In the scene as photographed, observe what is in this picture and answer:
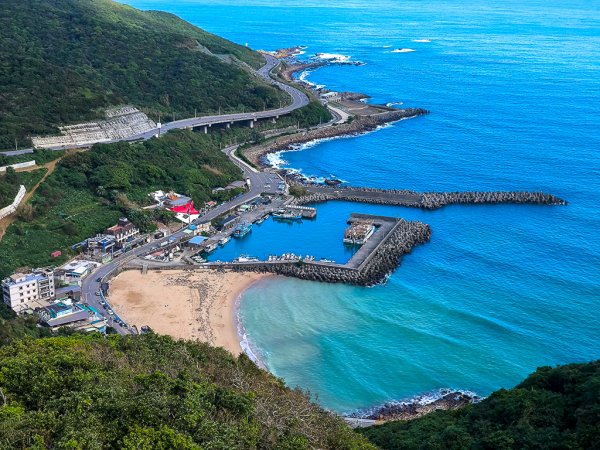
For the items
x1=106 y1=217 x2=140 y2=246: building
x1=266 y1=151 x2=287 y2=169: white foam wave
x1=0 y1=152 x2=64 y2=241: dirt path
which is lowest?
x1=106 y1=217 x2=140 y2=246: building

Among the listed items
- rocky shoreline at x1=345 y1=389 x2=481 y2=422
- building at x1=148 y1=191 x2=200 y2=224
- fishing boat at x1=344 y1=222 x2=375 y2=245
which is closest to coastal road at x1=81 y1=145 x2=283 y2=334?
building at x1=148 y1=191 x2=200 y2=224

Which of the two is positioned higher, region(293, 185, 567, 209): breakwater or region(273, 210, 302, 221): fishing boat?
region(293, 185, 567, 209): breakwater

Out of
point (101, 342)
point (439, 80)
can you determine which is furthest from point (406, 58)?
point (101, 342)

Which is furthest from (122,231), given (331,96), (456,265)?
(331,96)

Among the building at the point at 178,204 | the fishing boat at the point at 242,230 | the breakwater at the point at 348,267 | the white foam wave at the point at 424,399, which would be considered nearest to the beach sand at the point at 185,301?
the breakwater at the point at 348,267

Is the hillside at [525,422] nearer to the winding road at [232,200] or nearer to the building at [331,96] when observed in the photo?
the winding road at [232,200]

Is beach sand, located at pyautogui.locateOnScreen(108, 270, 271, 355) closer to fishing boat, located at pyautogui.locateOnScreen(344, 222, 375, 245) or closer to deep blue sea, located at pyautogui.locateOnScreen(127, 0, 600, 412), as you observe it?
deep blue sea, located at pyautogui.locateOnScreen(127, 0, 600, 412)

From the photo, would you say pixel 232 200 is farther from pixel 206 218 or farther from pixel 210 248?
pixel 210 248

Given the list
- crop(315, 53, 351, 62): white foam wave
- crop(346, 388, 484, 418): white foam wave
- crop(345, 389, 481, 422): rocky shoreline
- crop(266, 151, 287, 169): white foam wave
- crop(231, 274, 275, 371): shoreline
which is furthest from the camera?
crop(315, 53, 351, 62): white foam wave
